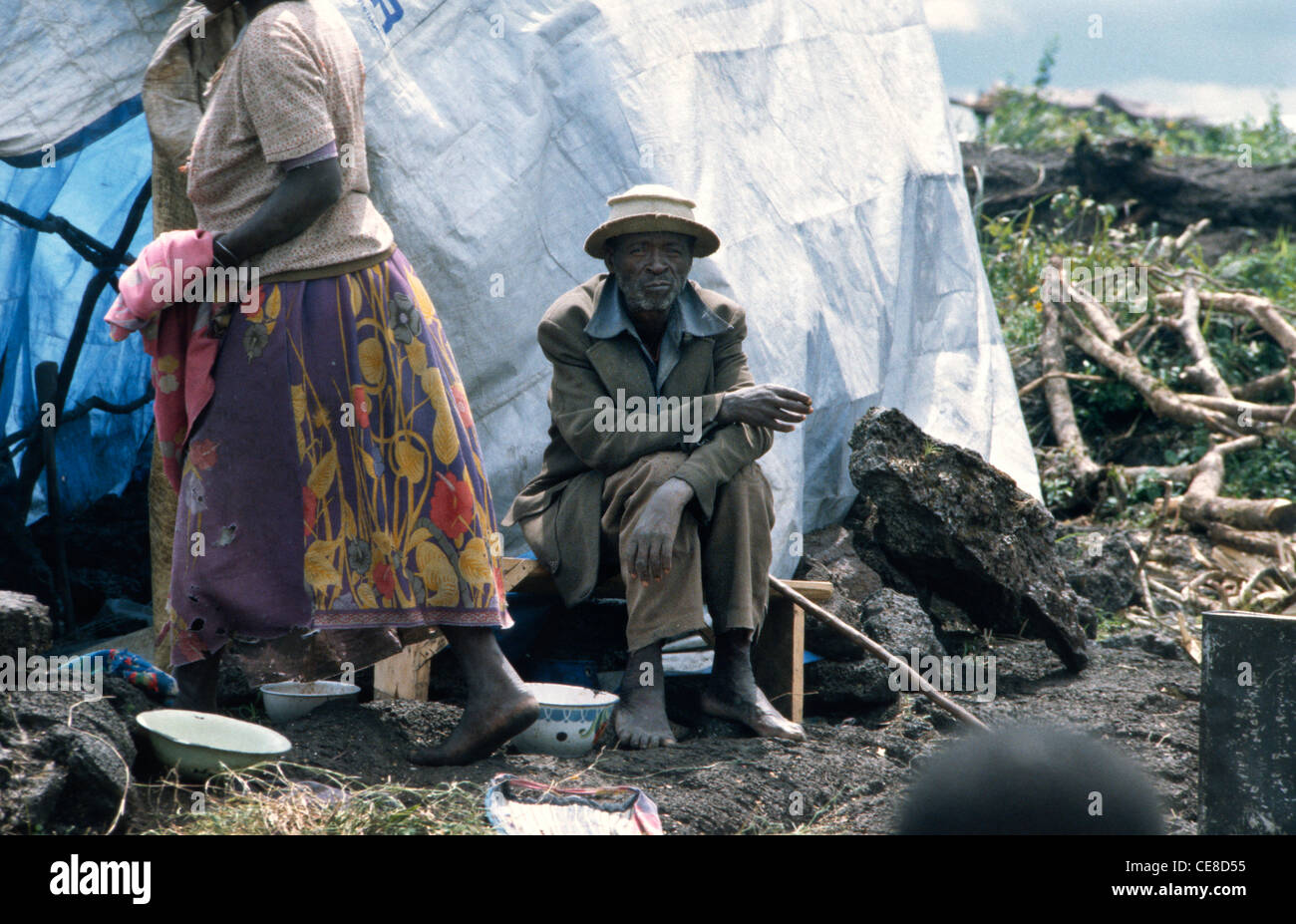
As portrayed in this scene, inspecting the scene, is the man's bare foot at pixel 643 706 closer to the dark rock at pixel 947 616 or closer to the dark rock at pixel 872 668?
the dark rock at pixel 872 668

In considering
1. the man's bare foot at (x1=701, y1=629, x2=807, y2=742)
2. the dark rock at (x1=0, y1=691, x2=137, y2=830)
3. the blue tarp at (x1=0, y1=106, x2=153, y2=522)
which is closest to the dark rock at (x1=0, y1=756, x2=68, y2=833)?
the dark rock at (x1=0, y1=691, x2=137, y2=830)

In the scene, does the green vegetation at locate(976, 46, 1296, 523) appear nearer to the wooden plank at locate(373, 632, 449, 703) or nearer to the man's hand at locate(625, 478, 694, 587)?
the man's hand at locate(625, 478, 694, 587)

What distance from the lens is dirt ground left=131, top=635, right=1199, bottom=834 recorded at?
2.81 m

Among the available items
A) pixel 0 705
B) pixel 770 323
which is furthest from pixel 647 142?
pixel 0 705

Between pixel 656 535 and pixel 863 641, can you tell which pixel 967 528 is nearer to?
pixel 863 641

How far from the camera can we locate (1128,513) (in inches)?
249

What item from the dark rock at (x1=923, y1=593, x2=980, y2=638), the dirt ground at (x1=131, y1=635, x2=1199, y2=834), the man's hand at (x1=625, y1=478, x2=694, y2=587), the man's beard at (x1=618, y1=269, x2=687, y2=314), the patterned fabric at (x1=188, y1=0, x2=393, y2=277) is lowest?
the dirt ground at (x1=131, y1=635, x2=1199, y2=834)

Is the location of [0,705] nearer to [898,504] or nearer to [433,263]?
[433,263]

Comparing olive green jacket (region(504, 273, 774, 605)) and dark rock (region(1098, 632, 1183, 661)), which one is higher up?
olive green jacket (region(504, 273, 774, 605))

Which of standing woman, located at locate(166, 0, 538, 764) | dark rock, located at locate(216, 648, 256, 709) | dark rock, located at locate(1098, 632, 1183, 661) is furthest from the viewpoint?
dark rock, located at locate(1098, 632, 1183, 661)

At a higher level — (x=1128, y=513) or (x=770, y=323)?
(x=770, y=323)

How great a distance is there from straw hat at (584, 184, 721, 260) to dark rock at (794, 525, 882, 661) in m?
1.24

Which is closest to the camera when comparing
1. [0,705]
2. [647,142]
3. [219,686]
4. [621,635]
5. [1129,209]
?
[0,705]

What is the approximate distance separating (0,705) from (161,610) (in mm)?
1336
